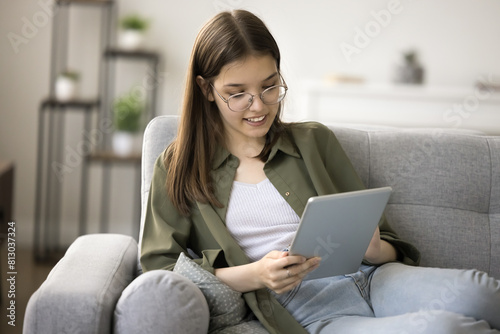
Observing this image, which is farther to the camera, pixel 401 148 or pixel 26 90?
pixel 26 90

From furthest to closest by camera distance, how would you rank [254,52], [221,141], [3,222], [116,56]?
[116,56] < [3,222] < [221,141] < [254,52]

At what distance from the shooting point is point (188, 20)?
390 cm

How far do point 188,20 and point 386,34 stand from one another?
123 cm

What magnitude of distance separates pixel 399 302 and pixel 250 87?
0.63m

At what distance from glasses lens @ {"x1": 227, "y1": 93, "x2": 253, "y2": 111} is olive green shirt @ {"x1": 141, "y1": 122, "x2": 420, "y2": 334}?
6.2 inches

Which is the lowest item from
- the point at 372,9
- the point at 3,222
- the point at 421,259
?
the point at 3,222

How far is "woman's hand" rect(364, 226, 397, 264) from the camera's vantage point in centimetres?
158

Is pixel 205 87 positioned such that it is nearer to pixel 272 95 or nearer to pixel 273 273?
pixel 272 95

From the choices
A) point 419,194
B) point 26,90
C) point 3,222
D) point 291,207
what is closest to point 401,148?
point 419,194

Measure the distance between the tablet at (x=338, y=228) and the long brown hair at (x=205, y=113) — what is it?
36cm

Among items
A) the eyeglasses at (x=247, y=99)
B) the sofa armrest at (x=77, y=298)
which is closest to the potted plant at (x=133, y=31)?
the eyeglasses at (x=247, y=99)

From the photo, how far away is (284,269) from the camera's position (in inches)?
54.5

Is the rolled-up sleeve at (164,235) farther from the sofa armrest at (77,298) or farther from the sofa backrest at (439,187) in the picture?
the sofa backrest at (439,187)

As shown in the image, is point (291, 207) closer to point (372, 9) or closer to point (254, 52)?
point (254, 52)
